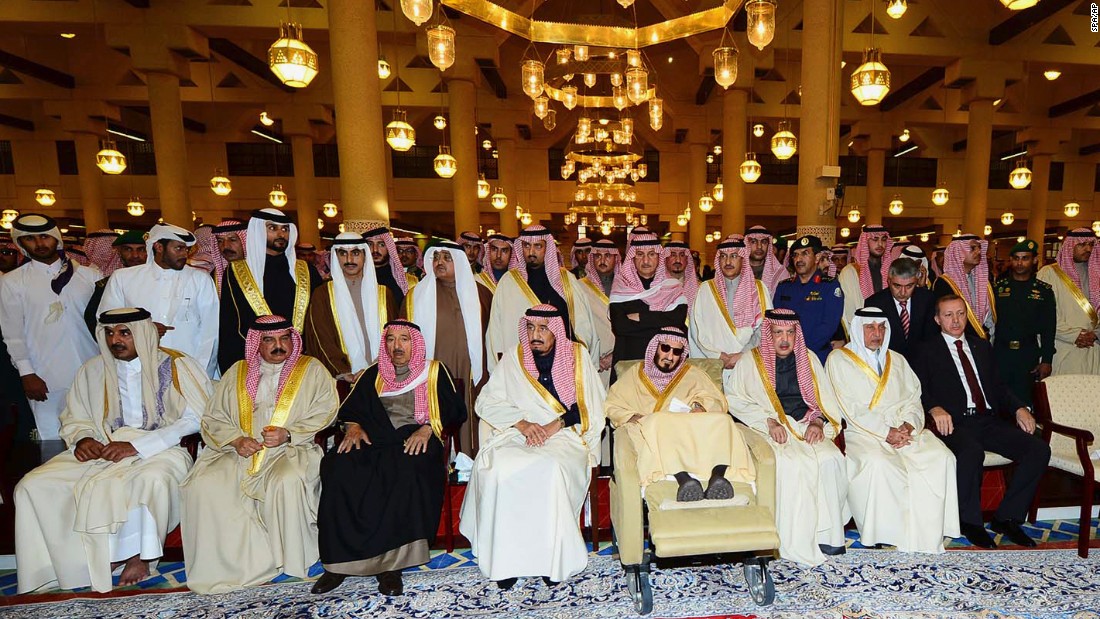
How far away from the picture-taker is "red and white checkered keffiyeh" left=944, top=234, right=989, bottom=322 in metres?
4.75

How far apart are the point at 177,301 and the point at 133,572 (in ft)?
6.05

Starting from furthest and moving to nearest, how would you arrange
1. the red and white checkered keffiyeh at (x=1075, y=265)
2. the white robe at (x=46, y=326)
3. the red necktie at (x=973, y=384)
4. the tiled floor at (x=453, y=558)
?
the red and white checkered keffiyeh at (x=1075, y=265), the white robe at (x=46, y=326), the red necktie at (x=973, y=384), the tiled floor at (x=453, y=558)

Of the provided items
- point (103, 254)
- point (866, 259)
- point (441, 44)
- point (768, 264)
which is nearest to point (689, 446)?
point (768, 264)

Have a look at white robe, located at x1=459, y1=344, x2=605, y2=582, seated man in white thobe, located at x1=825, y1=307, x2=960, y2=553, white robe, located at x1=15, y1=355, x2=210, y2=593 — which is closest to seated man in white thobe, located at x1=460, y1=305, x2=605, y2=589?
white robe, located at x1=459, y1=344, x2=605, y2=582

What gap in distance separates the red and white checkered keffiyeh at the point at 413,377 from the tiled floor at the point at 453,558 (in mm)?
830

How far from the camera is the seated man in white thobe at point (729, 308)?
4.33 metres

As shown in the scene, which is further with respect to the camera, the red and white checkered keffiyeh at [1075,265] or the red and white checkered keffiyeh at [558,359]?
the red and white checkered keffiyeh at [1075,265]

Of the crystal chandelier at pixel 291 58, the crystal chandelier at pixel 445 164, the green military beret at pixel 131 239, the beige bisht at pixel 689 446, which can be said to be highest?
the crystal chandelier at pixel 291 58

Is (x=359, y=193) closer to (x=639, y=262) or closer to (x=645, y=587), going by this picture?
(x=639, y=262)

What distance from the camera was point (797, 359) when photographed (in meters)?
3.42

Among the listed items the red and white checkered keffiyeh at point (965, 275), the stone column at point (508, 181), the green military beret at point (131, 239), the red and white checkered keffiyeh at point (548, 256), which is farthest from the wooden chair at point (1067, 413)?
the stone column at point (508, 181)

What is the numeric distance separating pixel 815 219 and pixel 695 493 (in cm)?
589

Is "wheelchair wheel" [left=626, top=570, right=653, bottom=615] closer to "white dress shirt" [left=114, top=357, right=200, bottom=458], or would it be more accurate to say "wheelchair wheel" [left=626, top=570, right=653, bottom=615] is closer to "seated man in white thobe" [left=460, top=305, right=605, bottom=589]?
"seated man in white thobe" [left=460, top=305, right=605, bottom=589]

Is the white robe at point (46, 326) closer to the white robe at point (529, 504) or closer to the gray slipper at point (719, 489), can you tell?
the white robe at point (529, 504)
